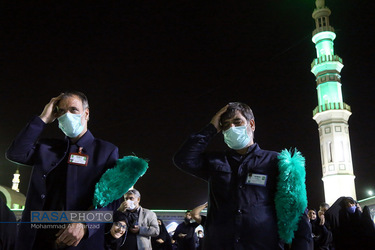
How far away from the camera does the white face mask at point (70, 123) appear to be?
3.01 meters

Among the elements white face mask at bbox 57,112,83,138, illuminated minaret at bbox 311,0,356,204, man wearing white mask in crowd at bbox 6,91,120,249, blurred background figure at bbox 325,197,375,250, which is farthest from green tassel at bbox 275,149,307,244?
illuminated minaret at bbox 311,0,356,204

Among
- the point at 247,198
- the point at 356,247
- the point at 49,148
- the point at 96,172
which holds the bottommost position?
the point at 356,247

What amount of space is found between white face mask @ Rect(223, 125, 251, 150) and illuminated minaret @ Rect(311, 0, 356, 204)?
95.9 ft

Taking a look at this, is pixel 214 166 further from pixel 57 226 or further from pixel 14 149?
pixel 14 149

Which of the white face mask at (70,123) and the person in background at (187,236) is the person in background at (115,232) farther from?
the person in background at (187,236)

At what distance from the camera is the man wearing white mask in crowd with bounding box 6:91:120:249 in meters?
2.66

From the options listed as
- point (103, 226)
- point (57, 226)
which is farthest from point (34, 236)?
point (103, 226)

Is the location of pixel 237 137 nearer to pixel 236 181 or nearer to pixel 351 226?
pixel 236 181

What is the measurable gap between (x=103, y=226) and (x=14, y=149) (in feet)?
2.76

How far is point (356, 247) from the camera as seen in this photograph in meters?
7.25

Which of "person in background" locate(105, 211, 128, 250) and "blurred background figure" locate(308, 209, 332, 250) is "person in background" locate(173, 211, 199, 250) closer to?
"blurred background figure" locate(308, 209, 332, 250)

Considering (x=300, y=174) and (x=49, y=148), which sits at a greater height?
(x=49, y=148)

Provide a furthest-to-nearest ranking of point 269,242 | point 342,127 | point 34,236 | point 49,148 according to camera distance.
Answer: point 342,127 → point 49,148 → point 269,242 → point 34,236

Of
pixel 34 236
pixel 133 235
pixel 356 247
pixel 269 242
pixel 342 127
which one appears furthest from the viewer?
pixel 342 127
